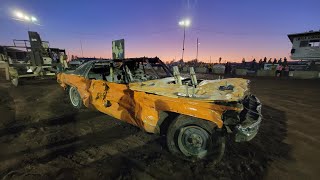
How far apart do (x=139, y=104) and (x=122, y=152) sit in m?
0.97

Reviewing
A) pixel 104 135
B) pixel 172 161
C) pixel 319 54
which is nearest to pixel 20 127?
pixel 104 135

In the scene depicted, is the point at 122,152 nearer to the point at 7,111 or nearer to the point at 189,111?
the point at 189,111

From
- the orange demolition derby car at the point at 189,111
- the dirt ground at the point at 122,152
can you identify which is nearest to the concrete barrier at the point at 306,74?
the dirt ground at the point at 122,152

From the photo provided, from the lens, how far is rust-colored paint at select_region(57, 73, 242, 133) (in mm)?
2832

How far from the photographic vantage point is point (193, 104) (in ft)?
9.52

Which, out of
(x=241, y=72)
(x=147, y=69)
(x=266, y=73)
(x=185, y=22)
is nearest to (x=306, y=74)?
(x=266, y=73)

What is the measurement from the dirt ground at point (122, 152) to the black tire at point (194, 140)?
15 cm

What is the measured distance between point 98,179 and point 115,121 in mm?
2450

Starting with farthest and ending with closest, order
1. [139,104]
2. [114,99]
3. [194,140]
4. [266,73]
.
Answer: [266,73]
[114,99]
[139,104]
[194,140]

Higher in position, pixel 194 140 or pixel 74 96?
pixel 74 96

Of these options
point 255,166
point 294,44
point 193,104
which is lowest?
point 255,166

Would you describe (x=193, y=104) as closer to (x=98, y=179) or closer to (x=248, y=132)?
(x=248, y=132)

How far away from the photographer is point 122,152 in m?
3.45

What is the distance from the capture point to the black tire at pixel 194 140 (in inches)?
117
